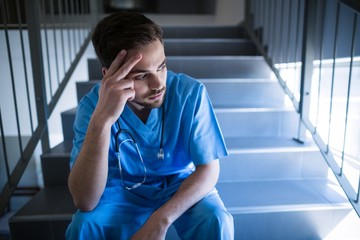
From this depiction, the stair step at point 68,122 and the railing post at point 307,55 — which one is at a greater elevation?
the railing post at point 307,55

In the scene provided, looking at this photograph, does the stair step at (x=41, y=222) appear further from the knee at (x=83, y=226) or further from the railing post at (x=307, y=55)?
the railing post at (x=307, y=55)

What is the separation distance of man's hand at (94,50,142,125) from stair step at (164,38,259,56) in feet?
5.56

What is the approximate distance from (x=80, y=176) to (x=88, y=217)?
0.38ft

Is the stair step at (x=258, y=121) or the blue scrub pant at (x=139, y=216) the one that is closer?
the blue scrub pant at (x=139, y=216)

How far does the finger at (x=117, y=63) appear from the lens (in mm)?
781

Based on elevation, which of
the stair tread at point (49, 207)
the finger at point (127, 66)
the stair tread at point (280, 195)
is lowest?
the stair tread at point (280, 195)

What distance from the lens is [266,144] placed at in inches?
61.2

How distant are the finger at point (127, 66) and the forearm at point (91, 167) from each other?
0.14 m

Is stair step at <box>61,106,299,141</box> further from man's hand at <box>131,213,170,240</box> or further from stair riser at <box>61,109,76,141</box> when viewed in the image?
man's hand at <box>131,213,170,240</box>

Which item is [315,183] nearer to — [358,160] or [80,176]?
[358,160]

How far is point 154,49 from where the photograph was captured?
788 millimetres

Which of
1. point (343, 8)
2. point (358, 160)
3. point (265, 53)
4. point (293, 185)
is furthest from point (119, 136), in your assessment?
point (265, 53)

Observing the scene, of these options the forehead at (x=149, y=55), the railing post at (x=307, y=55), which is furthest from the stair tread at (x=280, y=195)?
the forehead at (x=149, y=55)

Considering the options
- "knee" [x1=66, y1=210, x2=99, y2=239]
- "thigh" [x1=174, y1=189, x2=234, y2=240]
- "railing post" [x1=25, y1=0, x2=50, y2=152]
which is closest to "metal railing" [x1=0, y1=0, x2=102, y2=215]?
"railing post" [x1=25, y1=0, x2=50, y2=152]
